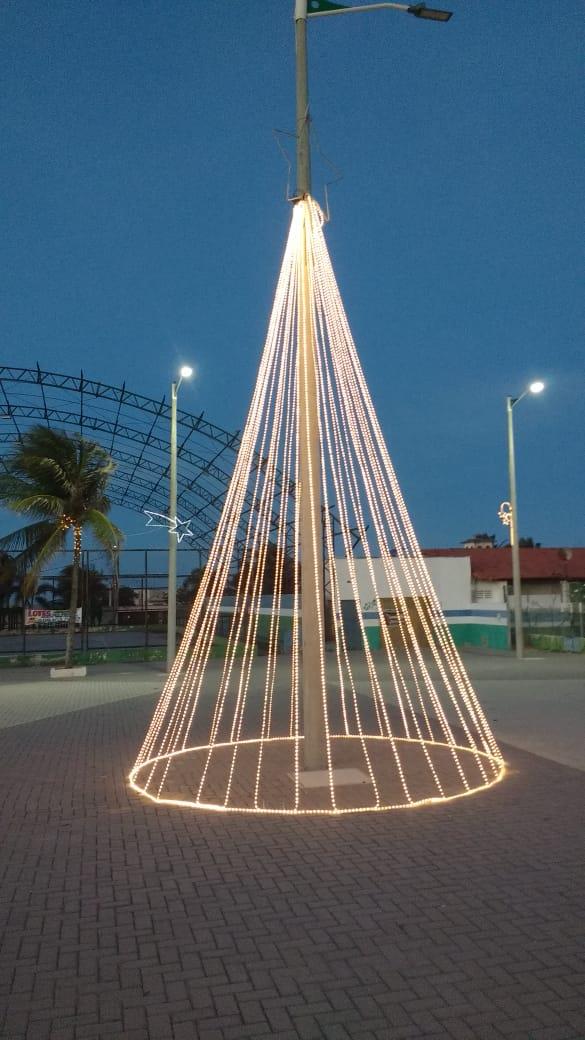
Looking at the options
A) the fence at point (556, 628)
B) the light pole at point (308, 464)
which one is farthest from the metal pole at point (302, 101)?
the fence at point (556, 628)

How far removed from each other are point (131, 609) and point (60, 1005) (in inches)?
1030

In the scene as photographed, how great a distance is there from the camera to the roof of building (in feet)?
127

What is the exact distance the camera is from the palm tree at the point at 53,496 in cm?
2145

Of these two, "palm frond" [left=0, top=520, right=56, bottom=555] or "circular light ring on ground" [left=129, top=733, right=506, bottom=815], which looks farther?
"palm frond" [left=0, top=520, right=56, bottom=555]

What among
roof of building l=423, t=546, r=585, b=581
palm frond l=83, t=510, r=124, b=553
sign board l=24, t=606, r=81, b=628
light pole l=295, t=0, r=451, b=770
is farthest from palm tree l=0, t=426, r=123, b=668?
roof of building l=423, t=546, r=585, b=581

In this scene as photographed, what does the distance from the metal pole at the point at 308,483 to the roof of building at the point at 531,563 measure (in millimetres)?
30023

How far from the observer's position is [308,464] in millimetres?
8969

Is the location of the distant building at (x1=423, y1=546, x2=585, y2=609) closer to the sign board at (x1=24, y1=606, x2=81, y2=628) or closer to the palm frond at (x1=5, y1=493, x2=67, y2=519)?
the sign board at (x1=24, y1=606, x2=81, y2=628)

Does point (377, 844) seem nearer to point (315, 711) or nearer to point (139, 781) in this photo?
point (315, 711)

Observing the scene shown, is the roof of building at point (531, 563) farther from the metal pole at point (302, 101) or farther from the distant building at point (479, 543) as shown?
the metal pole at point (302, 101)

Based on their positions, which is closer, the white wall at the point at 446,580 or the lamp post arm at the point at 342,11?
Result: the lamp post arm at the point at 342,11

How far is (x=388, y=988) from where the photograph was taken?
419 centimetres

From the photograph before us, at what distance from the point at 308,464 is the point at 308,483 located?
20cm

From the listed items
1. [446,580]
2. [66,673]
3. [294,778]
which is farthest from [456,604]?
[294,778]
